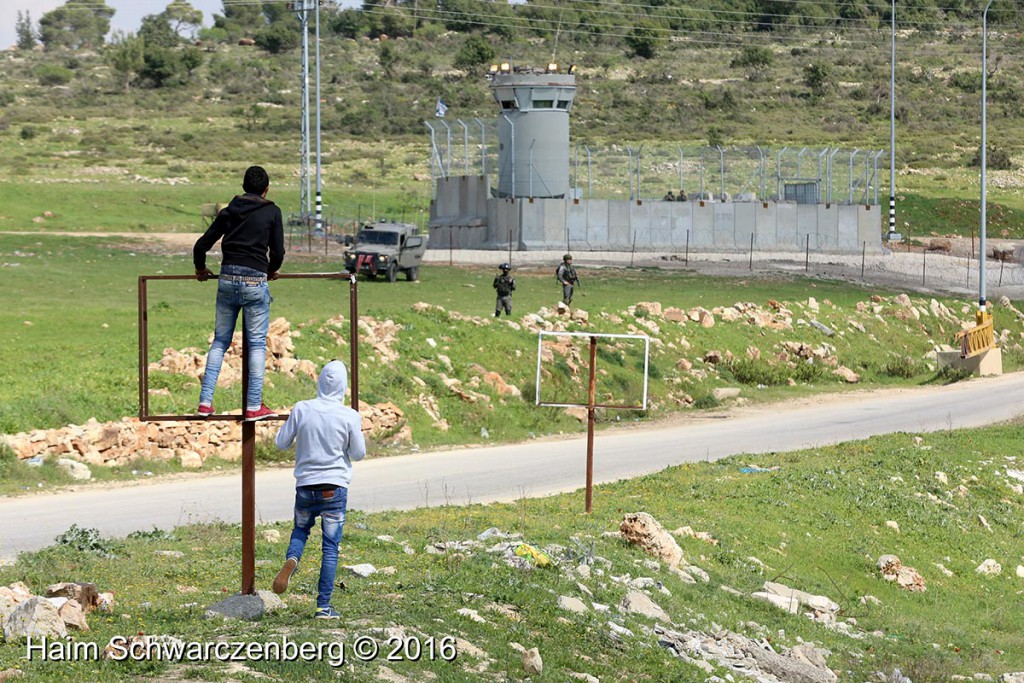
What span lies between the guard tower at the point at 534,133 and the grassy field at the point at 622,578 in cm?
4374

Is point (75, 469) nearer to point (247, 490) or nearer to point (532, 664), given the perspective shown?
point (247, 490)

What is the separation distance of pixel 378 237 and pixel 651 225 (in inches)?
778

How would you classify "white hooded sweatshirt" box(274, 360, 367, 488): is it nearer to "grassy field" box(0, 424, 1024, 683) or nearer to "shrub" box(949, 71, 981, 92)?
"grassy field" box(0, 424, 1024, 683)

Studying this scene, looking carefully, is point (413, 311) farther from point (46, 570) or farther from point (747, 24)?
point (747, 24)

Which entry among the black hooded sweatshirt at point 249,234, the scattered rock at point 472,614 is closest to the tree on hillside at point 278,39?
the scattered rock at point 472,614

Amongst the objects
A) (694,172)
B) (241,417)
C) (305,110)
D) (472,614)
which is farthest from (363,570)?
(694,172)

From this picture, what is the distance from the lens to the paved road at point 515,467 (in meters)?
17.8

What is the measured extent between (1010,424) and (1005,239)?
46514 mm

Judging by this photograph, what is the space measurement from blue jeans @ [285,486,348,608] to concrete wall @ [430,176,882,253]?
172 ft

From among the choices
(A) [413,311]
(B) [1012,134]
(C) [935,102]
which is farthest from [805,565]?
(C) [935,102]

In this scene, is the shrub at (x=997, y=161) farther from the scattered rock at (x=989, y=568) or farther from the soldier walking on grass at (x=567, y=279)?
the scattered rock at (x=989, y=568)

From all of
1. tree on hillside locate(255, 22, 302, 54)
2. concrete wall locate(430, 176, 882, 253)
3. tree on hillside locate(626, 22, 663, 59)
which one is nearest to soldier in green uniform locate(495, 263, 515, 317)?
concrete wall locate(430, 176, 882, 253)

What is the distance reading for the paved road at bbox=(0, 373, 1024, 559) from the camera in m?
17.8

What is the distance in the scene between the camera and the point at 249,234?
35.6ft
